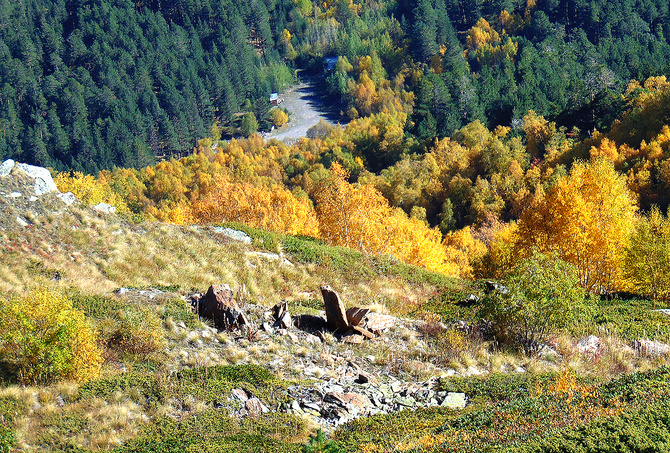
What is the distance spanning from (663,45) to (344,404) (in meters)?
200

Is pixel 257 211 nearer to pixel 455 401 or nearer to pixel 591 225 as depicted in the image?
pixel 591 225

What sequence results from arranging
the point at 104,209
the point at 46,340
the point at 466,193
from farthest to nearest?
the point at 466,193 → the point at 104,209 → the point at 46,340

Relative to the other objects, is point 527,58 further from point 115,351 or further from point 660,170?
point 115,351

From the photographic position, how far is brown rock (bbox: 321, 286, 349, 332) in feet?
64.6

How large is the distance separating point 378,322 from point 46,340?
11.0m

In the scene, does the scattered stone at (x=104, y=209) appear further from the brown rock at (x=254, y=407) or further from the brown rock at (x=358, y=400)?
the brown rock at (x=358, y=400)

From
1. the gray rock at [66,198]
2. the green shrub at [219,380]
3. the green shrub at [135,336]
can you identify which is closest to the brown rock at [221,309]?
the green shrub at [135,336]

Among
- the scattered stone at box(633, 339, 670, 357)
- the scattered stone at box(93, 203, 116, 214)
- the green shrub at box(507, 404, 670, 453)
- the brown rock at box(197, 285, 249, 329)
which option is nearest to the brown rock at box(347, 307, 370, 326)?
the brown rock at box(197, 285, 249, 329)

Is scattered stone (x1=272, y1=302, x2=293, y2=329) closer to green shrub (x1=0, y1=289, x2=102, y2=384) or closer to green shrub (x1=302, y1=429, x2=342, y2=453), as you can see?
green shrub (x1=0, y1=289, x2=102, y2=384)

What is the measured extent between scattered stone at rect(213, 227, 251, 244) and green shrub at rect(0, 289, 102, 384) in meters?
16.9

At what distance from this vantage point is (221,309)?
762 inches

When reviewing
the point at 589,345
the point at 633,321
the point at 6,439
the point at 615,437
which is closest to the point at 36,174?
the point at 6,439

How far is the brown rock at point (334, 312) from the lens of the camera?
19.7 metres

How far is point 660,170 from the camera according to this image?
90625 mm
